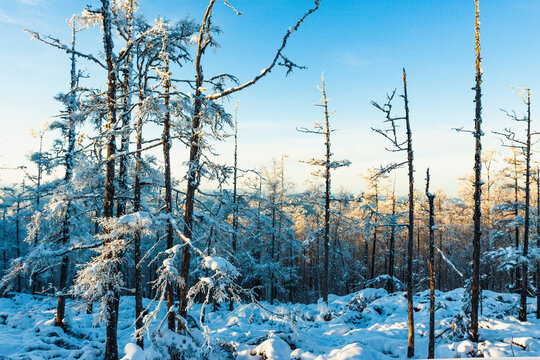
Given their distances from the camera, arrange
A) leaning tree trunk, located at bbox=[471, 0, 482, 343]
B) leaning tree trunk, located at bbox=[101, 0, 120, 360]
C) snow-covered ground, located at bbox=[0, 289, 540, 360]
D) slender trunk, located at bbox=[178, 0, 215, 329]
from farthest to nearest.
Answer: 1. leaning tree trunk, located at bbox=[471, 0, 482, 343]
2. snow-covered ground, located at bbox=[0, 289, 540, 360]
3. leaning tree trunk, located at bbox=[101, 0, 120, 360]
4. slender trunk, located at bbox=[178, 0, 215, 329]

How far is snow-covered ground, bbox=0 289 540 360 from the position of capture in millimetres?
9617

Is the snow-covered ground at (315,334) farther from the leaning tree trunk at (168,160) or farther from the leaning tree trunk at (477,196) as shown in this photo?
the leaning tree trunk at (477,196)

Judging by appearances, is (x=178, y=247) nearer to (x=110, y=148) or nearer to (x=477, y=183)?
(x=110, y=148)

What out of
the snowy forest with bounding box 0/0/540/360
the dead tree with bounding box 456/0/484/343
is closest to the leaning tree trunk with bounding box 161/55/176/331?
the snowy forest with bounding box 0/0/540/360

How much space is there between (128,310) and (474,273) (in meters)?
20.8

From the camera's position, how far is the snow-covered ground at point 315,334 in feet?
31.6

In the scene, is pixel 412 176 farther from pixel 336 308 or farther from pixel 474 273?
pixel 336 308

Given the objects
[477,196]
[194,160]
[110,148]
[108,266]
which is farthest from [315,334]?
[110,148]

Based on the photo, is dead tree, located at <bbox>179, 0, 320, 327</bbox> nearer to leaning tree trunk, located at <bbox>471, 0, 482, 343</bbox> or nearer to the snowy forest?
the snowy forest

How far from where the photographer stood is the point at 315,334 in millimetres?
13195

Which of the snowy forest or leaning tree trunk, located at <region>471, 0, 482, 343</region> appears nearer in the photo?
the snowy forest

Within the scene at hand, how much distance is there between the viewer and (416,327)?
14359 millimetres

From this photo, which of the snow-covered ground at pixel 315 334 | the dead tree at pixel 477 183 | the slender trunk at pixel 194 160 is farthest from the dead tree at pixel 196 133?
the dead tree at pixel 477 183

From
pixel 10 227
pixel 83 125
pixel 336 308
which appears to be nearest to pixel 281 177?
pixel 336 308
